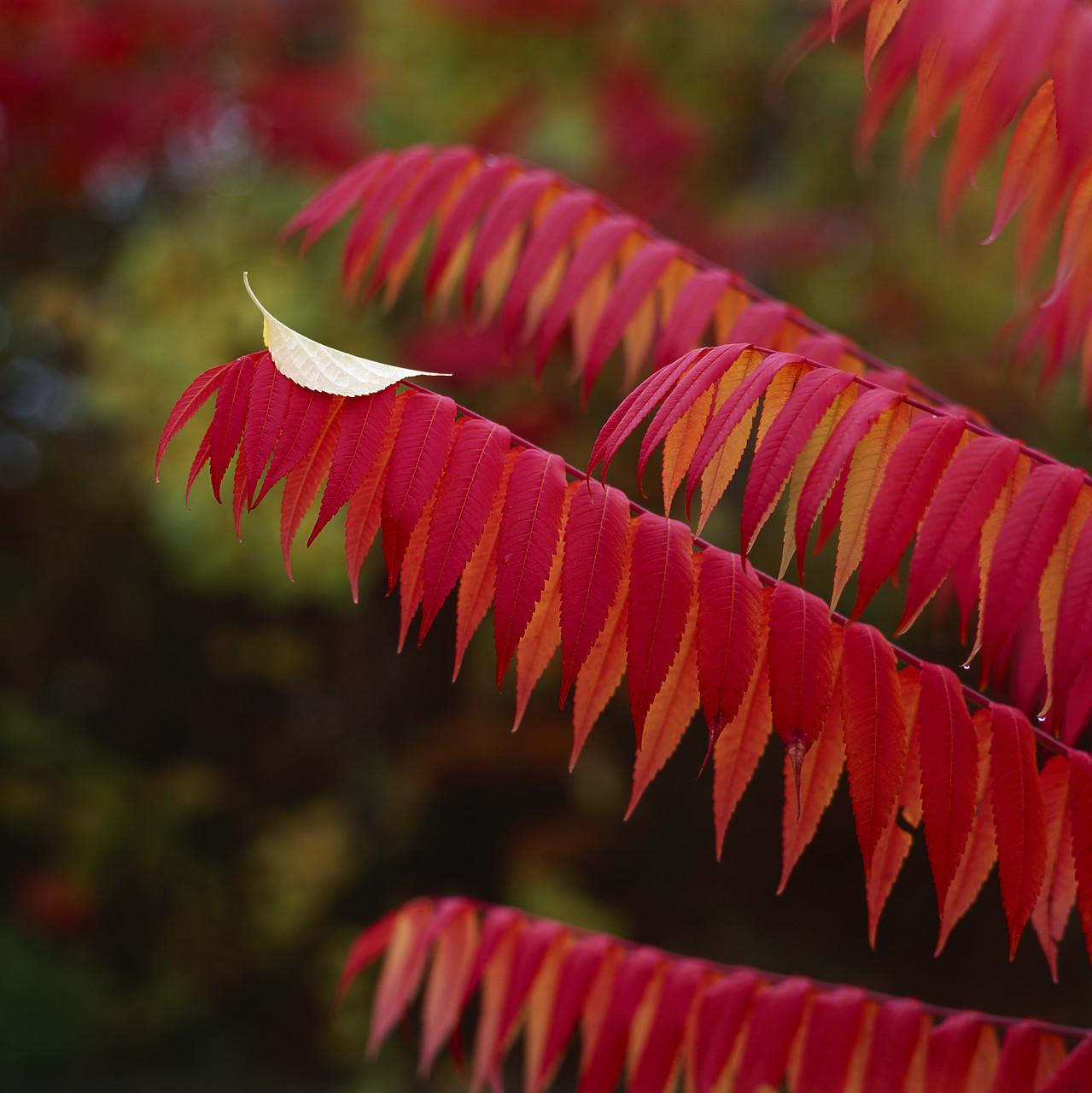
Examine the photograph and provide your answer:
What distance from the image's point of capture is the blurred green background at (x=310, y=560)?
5.83 meters

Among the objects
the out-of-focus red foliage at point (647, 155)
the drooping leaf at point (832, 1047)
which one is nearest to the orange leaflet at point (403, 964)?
the drooping leaf at point (832, 1047)

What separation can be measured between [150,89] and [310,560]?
286 cm

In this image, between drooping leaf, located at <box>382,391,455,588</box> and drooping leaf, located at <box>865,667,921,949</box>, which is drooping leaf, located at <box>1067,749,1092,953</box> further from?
drooping leaf, located at <box>382,391,455,588</box>

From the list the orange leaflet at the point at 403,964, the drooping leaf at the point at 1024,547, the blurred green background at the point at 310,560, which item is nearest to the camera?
the drooping leaf at the point at 1024,547

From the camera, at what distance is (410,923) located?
1.87 metres

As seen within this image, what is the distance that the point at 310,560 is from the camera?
5.76 m

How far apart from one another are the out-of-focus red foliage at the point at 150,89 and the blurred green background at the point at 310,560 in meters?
0.03

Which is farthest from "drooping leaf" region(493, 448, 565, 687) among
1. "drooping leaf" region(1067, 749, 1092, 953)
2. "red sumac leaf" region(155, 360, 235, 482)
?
"drooping leaf" region(1067, 749, 1092, 953)

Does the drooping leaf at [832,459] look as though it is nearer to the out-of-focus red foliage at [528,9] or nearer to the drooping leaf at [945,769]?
the drooping leaf at [945,769]

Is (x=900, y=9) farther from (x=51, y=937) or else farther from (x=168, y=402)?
(x=51, y=937)

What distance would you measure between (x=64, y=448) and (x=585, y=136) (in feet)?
18.5

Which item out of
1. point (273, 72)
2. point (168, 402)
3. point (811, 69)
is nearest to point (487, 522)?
point (168, 402)

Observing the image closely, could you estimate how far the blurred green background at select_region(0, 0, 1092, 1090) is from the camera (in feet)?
19.1

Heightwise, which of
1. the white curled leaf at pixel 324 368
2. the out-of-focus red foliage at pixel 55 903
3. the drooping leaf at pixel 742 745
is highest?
the white curled leaf at pixel 324 368
